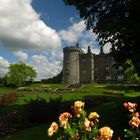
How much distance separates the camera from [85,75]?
111m

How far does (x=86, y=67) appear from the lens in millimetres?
111688

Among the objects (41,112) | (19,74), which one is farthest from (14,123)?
(19,74)

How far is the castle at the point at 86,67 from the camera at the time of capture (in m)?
109

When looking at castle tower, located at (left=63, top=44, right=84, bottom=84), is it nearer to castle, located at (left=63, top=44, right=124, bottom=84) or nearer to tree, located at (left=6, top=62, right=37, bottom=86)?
castle, located at (left=63, top=44, right=124, bottom=84)

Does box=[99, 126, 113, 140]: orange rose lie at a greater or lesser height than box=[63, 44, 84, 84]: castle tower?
lesser

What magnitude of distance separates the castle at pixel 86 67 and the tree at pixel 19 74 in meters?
11.2

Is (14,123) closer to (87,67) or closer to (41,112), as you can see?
(41,112)

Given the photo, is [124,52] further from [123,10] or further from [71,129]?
[71,129]

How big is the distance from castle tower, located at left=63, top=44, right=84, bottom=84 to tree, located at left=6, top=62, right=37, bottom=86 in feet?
33.6

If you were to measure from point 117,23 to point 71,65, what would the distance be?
90.7m

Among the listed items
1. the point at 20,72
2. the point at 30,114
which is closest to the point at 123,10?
the point at 30,114

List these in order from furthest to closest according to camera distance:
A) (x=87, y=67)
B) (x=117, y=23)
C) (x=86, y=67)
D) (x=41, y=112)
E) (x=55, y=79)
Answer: (x=55, y=79), (x=86, y=67), (x=87, y=67), (x=41, y=112), (x=117, y=23)

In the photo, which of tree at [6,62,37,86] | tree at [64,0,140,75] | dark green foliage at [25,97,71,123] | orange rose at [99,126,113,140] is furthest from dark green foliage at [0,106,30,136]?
tree at [6,62,37,86]

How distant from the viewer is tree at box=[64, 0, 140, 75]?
18.2m
